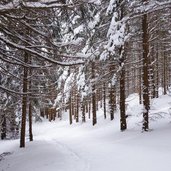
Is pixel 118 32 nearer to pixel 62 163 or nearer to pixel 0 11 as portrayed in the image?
pixel 62 163

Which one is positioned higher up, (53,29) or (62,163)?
(53,29)

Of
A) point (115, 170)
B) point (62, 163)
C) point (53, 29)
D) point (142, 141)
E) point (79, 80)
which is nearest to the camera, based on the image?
point (115, 170)

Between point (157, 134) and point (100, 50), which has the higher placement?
point (100, 50)

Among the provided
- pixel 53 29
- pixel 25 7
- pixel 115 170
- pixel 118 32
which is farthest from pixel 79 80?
pixel 25 7

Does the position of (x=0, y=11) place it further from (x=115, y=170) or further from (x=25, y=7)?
(x=115, y=170)

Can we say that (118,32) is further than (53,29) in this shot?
Yes

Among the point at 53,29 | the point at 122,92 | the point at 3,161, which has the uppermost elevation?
the point at 53,29

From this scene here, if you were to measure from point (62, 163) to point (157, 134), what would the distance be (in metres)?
4.76

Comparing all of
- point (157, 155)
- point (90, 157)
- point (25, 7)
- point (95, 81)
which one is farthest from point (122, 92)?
point (25, 7)

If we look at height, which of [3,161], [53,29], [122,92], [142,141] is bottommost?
[3,161]

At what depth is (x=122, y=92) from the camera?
63.8 feet

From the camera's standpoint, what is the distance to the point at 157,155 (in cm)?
1084

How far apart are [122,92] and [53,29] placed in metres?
9.53

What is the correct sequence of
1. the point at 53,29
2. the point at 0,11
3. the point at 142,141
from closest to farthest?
1. the point at 0,11
2. the point at 53,29
3. the point at 142,141
